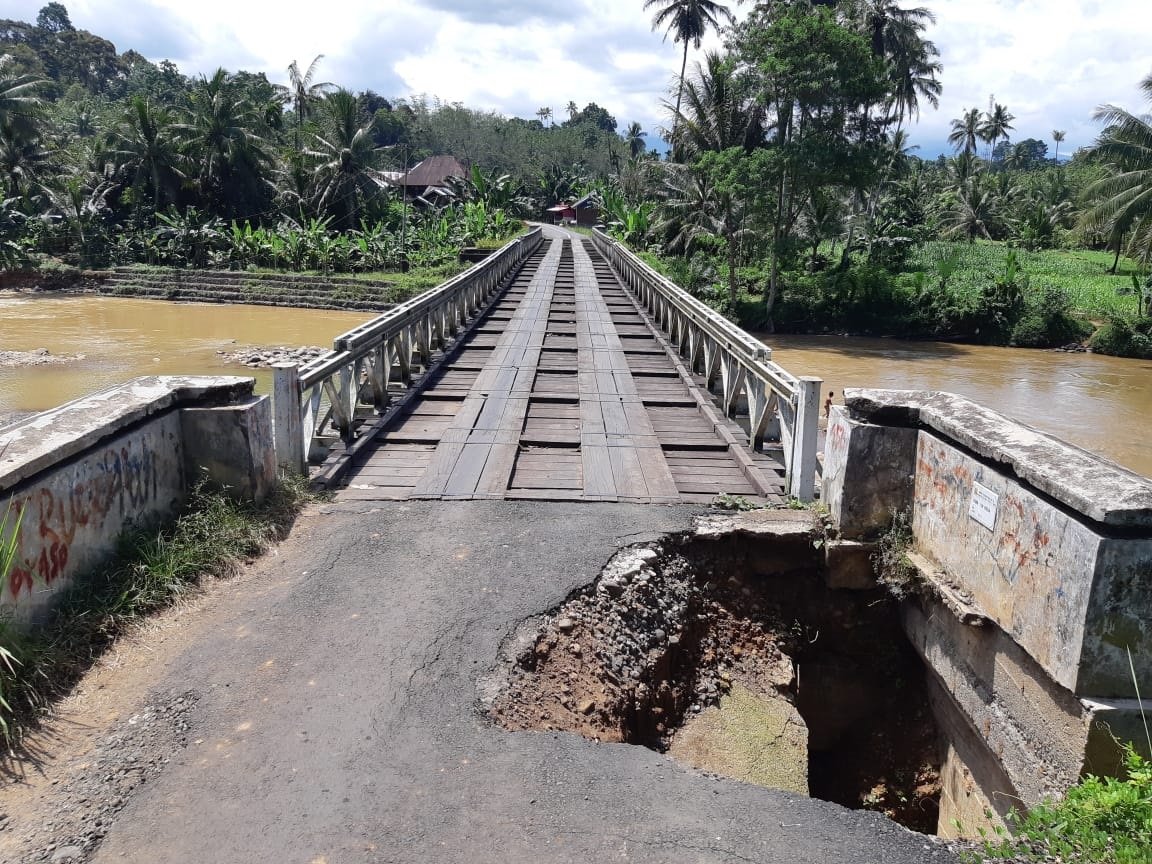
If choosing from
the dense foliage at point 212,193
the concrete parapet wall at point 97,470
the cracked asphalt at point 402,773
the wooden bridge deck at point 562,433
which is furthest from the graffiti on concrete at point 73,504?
the dense foliage at point 212,193

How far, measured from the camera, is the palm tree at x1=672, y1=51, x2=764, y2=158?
31453 millimetres

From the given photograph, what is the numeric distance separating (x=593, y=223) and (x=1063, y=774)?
228 ft

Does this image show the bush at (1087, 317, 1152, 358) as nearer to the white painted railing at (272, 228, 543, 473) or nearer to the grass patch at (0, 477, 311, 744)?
the white painted railing at (272, 228, 543, 473)

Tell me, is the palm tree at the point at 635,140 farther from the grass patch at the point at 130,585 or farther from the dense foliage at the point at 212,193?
the grass patch at the point at 130,585

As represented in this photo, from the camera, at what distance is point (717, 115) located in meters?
32.3

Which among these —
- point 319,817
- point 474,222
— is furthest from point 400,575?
point 474,222

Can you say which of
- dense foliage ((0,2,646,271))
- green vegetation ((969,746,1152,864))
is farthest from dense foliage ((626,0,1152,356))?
green vegetation ((969,746,1152,864))

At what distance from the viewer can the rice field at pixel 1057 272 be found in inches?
1315

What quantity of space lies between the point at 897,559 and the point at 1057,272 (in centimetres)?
4315

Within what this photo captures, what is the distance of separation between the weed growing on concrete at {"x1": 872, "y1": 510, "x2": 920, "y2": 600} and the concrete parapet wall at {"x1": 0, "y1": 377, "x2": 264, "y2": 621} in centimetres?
396

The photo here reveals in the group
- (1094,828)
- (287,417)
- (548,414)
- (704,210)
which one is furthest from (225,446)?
(704,210)

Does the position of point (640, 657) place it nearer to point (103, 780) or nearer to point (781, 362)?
point (103, 780)

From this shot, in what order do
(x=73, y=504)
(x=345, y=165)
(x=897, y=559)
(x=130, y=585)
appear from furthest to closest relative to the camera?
(x=345, y=165) → (x=897, y=559) → (x=130, y=585) → (x=73, y=504)

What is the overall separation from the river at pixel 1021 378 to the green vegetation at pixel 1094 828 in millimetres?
16987
